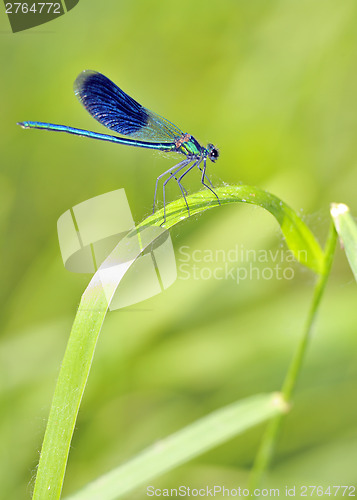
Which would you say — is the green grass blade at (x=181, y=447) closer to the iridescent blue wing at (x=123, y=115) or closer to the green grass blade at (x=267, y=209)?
the green grass blade at (x=267, y=209)

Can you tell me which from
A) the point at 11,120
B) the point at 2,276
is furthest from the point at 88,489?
the point at 11,120

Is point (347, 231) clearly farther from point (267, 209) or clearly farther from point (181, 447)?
point (181, 447)

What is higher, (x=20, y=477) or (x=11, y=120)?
(x=11, y=120)

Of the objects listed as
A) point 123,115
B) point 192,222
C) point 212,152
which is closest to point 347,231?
point 212,152

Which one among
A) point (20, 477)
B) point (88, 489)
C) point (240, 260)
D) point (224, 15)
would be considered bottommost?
point (88, 489)

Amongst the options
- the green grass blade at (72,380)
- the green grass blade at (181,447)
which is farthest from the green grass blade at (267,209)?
the green grass blade at (181,447)

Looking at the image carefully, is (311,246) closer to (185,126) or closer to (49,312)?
(49,312)

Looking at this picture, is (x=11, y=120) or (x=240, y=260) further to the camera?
(x=11, y=120)
